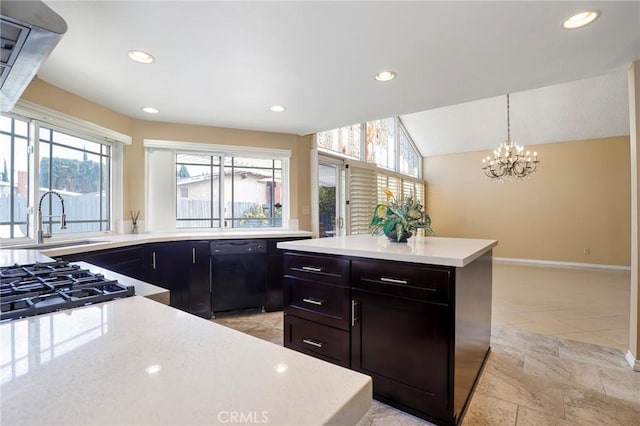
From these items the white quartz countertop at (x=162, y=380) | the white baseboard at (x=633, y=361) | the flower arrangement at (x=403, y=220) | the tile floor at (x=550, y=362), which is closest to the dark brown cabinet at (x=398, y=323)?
the tile floor at (x=550, y=362)

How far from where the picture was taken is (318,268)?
2035 mm

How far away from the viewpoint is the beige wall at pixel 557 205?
5832mm

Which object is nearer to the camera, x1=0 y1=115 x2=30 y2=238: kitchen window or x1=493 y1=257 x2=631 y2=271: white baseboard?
x1=0 y1=115 x2=30 y2=238: kitchen window

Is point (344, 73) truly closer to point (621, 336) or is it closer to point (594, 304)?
point (621, 336)

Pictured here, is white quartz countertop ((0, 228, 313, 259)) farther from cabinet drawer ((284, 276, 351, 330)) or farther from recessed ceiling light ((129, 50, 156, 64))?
recessed ceiling light ((129, 50, 156, 64))

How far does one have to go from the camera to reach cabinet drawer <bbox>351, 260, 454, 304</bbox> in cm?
154

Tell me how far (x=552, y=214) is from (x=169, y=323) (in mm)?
7783

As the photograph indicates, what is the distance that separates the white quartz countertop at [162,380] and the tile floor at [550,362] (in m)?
0.11

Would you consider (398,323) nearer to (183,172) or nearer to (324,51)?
(324,51)

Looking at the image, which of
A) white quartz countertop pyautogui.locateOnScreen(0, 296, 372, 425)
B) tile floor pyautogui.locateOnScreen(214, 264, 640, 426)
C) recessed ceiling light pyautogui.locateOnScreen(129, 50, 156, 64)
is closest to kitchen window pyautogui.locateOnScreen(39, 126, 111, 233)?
recessed ceiling light pyautogui.locateOnScreen(129, 50, 156, 64)

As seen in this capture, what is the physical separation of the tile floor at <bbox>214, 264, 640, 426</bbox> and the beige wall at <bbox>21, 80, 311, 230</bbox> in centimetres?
166

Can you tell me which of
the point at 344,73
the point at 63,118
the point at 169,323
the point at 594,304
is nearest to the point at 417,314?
the point at 169,323

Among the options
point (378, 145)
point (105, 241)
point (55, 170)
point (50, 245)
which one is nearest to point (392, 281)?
point (105, 241)

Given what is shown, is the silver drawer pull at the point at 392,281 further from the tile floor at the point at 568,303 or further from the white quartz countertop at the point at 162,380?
the tile floor at the point at 568,303
